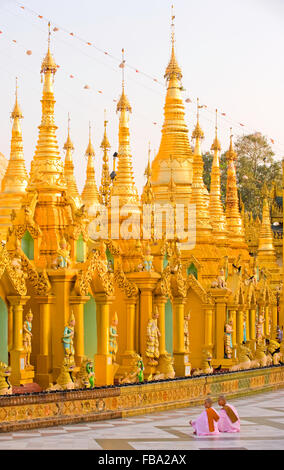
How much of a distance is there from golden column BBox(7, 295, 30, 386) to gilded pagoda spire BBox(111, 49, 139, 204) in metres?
8.18

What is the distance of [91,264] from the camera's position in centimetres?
2400

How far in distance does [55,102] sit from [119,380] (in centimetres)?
741

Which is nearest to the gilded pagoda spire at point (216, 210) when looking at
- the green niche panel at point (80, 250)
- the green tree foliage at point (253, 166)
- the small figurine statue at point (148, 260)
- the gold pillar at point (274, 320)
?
the gold pillar at point (274, 320)

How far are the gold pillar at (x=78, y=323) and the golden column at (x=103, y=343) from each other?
940mm

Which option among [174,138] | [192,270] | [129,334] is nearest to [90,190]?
[174,138]

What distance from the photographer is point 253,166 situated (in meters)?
74.4

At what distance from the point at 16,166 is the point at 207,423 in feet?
47.1

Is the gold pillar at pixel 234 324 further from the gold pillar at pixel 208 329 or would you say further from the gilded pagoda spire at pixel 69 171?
the gilded pagoda spire at pixel 69 171

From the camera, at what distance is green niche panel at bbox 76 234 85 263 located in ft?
81.6

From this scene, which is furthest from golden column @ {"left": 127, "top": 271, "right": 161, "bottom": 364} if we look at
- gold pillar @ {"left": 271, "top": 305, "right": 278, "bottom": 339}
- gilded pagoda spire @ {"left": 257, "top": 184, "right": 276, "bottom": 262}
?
gilded pagoda spire @ {"left": 257, "top": 184, "right": 276, "bottom": 262}

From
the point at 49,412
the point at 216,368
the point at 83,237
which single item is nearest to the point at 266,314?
the point at 216,368

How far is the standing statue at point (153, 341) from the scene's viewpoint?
27.3 metres

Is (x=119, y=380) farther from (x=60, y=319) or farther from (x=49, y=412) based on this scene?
(x=49, y=412)

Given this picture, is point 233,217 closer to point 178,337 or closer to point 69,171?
point 69,171
